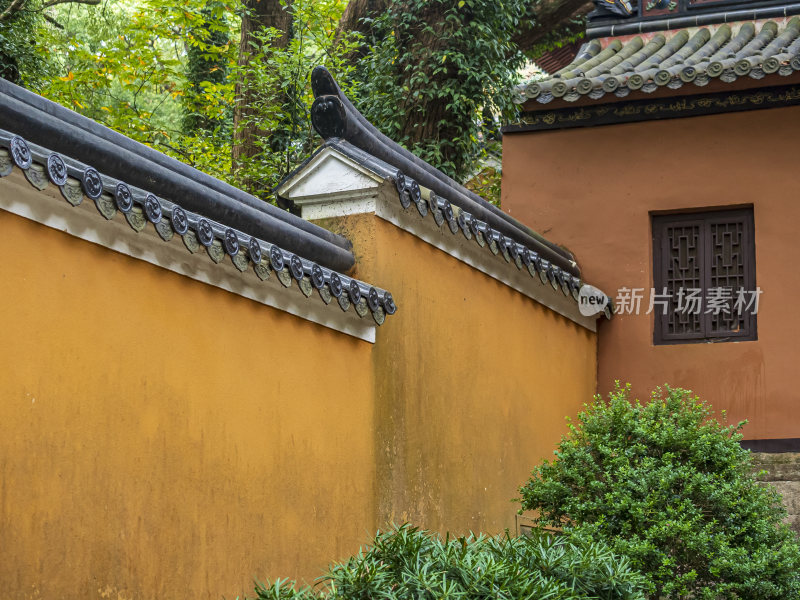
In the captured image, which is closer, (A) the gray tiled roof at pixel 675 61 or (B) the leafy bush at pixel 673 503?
(B) the leafy bush at pixel 673 503

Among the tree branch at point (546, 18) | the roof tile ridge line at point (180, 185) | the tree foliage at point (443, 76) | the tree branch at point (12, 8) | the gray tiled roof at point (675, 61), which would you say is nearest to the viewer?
the roof tile ridge line at point (180, 185)

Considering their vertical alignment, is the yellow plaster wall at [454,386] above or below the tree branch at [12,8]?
below

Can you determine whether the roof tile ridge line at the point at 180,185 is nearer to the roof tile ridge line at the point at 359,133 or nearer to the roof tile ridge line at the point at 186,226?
the roof tile ridge line at the point at 186,226

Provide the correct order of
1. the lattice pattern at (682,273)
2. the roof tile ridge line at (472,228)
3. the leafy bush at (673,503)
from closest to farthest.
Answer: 1. the leafy bush at (673,503)
2. the roof tile ridge line at (472,228)
3. the lattice pattern at (682,273)

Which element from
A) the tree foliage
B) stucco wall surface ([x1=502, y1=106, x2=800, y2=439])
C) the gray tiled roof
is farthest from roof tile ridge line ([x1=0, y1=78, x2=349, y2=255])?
the tree foliage

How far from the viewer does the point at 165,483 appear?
4.72m

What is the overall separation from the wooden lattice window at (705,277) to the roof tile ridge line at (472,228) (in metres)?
0.75

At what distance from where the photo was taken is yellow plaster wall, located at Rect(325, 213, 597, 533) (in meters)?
6.32

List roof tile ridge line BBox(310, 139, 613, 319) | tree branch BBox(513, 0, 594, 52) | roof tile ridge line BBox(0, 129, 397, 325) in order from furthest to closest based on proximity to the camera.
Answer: tree branch BBox(513, 0, 594, 52) → roof tile ridge line BBox(310, 139, 613, 319) → roof tile ridge line BBox(0, 129, 397, 325)

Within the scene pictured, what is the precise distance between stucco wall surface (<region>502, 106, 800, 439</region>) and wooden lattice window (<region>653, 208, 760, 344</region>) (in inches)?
3.6

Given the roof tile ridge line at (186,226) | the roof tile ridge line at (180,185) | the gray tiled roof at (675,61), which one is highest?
the gray tiled roof at (675,61)

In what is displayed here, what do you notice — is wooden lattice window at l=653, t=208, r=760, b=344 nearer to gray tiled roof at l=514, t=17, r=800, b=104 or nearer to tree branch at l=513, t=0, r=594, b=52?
gray tiled roof at l=514, t=17, r=800, b=104

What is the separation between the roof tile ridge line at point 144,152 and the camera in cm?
453

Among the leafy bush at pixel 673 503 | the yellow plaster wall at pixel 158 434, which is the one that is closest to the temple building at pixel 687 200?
the leafy bush at pixel 673 503
